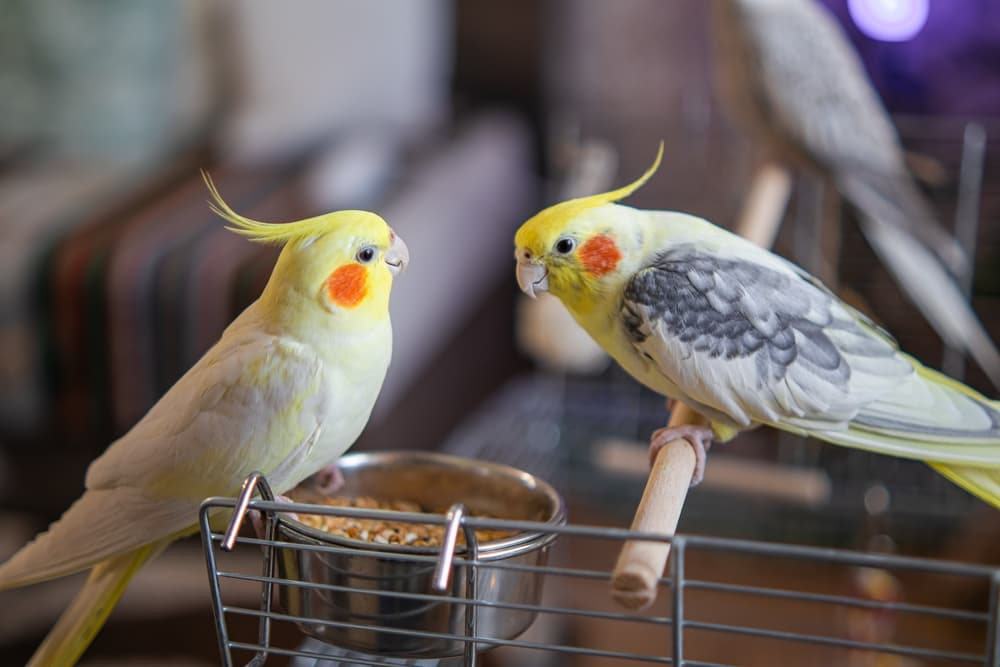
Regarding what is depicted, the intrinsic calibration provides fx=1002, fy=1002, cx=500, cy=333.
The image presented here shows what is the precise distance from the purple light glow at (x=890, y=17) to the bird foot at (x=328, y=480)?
186 centimetres

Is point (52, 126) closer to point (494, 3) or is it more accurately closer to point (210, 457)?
point (494, 3)

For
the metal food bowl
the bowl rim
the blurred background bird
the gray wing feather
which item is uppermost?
the blurred background bird

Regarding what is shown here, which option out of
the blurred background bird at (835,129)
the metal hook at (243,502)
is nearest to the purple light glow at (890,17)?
the blurred background bird at (835,129)

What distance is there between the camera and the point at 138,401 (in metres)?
2.13

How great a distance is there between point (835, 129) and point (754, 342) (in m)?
0.77

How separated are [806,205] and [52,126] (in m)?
1.95

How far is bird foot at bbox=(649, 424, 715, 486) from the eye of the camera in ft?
2.33

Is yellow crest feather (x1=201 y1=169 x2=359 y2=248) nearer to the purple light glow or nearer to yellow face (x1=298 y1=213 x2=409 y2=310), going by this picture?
yellow face (x1=298 y1=213 x2=409 y2=310)

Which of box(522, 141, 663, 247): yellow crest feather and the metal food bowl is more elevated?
box(522, 141, 663, 247): yellow crest feather

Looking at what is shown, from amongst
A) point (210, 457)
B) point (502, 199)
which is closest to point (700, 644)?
point (502, 199)

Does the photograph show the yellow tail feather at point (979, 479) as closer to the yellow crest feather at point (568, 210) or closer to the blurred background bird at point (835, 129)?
the yellow crest feather at point (568, 210)

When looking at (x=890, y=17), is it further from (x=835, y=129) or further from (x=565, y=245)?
(x=565, y=245)

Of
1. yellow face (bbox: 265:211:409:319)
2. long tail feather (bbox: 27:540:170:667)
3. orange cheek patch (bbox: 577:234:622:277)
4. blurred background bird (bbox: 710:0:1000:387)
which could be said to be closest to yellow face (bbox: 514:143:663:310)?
orange cheek patch (bbox: 577:234:622:277)

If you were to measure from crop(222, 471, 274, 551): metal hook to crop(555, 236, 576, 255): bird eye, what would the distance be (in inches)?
9.6
